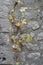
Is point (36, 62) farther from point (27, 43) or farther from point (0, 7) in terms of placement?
point (0, 7)

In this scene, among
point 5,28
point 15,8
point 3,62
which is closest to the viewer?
point 3,62

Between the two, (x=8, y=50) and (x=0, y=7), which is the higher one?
(x=0, y=7)

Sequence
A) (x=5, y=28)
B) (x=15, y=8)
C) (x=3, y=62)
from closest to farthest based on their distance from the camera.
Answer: (x=3, y=62) → (x=5, y=28) → (x=15, y=8)

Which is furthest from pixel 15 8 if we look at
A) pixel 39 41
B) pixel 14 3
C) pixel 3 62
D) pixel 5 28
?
pixel 3 62

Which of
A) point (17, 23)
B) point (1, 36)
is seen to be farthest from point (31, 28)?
point (1, 36)

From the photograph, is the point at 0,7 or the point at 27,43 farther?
the point at 0,7

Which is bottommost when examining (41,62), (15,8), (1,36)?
(41,62)

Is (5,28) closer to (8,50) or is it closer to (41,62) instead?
(8,50)
